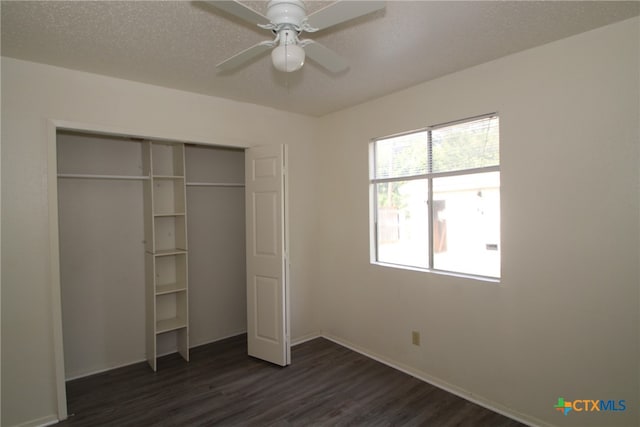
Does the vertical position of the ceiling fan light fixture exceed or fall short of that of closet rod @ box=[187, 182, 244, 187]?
it exceeds it

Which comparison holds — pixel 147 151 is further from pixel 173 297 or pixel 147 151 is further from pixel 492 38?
pixel 492 38

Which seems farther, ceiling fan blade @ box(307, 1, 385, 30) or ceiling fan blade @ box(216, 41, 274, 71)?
ceiling fan blade @ box(216, 41, 274, 71)

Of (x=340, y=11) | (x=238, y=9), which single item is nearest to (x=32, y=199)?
(x=238, y=9)

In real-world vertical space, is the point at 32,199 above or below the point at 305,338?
above

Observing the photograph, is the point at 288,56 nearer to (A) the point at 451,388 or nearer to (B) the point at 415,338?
(B) the point at 415,338

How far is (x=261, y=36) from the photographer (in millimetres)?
2209

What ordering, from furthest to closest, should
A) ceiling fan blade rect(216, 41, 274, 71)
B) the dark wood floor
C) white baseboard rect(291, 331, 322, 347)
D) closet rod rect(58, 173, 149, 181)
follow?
white baseboard rect(291, 331, 322, 347)
closet rod rect(58, 173, 149, 181)
the dark wood floor
ceiling fan blade rect(216, 41, 274, 71)

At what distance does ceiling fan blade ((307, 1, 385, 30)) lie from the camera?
140cm

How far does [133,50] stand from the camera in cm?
236

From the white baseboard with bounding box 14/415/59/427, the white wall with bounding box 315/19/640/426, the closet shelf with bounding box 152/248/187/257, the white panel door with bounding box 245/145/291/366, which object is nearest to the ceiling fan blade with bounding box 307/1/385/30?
the white wall with bounding box 315/19/640/426

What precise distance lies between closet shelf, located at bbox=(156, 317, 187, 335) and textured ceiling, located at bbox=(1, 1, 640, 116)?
2.34 meters

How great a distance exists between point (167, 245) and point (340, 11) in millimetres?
3134

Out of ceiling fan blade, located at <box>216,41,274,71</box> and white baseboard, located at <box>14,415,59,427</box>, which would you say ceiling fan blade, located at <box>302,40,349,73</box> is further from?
white baseboard, located at <box>14,415,59,427</box>

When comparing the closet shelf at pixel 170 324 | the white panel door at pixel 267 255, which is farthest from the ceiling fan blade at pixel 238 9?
the closet shelf at pixel 170 324
